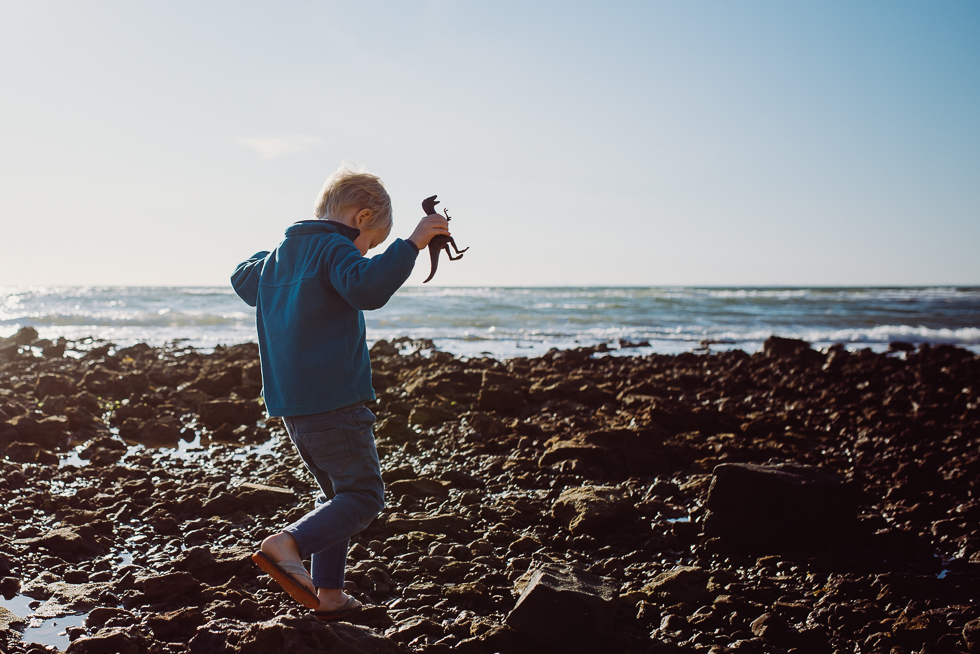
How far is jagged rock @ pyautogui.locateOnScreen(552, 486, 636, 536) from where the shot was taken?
3866 mm

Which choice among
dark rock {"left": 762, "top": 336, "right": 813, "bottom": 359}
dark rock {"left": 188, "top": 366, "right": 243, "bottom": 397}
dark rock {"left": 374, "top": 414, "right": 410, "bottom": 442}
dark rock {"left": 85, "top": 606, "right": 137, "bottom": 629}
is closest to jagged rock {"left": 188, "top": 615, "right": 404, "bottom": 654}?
dark rock {"left": 85, "top": 606, "right": 137, "bottom": 629}

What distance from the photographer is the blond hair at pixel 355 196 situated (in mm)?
2773

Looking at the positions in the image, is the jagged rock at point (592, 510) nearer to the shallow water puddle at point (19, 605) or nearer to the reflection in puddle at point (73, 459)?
the shallow water puddle at point (19, 605)

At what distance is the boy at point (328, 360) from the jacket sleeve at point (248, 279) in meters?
0.20

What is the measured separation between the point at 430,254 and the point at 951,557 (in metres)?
3.18

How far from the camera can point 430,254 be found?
2.59 metres

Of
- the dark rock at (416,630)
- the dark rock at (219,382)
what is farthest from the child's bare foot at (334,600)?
the dark rock at (219,382)

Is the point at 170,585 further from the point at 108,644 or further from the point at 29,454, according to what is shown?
the point at 29,454

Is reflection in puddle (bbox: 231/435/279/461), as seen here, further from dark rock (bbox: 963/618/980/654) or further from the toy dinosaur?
dark rock (bbox: 963/618/980/654)

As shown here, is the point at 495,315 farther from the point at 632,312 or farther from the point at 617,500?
the point at 617,500

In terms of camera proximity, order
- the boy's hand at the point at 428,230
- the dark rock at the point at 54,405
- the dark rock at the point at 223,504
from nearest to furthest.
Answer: the boy's hand at the point at 428,230 → the dark rock at the point at 223,504 → the dark rock at the point at 54,405

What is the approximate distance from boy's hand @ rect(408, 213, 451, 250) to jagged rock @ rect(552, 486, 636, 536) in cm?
205

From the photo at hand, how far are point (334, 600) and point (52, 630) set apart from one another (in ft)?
3.56

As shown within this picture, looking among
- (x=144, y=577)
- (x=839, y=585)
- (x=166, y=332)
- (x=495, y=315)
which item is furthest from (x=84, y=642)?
(x=495, y=315)
